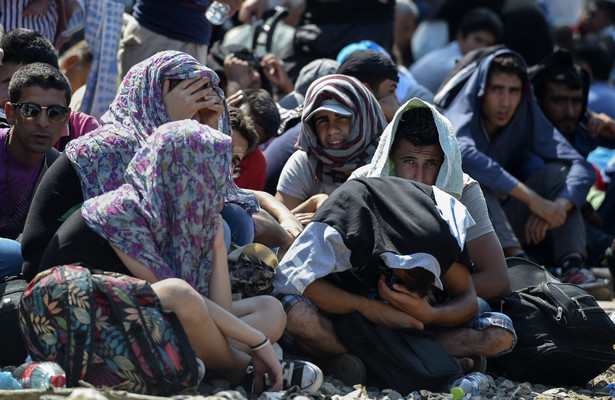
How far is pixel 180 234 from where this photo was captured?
3951 mm

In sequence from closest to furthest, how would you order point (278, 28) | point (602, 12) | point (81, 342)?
1. point (81, 342)
2. point (278, 28)
3. point (602, 12)

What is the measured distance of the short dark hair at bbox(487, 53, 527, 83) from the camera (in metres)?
7.08

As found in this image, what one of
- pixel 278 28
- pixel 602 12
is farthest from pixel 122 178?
pixel 602 12

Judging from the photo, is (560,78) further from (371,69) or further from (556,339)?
(556,339)

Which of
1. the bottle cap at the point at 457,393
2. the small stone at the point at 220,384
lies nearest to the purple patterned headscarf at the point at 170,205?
the small stone at the point at 220,384

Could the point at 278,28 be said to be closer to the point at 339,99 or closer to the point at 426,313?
the point at 339,99

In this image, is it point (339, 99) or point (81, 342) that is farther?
point (339, 99)

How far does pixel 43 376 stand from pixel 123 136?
46.8 inches

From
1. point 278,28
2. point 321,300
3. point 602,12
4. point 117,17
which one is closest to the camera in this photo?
point 321,300

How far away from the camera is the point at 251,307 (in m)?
4.21

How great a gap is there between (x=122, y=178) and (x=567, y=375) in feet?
7.73

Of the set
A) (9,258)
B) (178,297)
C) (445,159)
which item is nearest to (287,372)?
(178,297)

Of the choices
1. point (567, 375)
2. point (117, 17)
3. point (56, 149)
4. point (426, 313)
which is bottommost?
point (567, 375)

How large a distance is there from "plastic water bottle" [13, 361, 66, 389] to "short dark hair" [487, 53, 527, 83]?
4.36 meters
